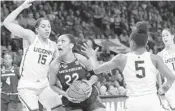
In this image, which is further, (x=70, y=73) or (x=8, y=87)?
(x=8, y=87)

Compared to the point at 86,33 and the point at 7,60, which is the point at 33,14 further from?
the point at 7,60

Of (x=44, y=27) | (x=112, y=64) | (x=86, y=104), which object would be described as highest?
(x=44, y=27)

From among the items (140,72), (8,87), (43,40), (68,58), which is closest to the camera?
(140,72)

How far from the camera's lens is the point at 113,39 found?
18.5 metres

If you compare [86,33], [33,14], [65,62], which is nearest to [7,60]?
[65,62]

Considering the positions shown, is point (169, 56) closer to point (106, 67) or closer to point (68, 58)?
point (68, 58)

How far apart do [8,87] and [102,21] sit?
31.2 ft

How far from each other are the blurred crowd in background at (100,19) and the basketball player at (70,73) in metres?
6.10

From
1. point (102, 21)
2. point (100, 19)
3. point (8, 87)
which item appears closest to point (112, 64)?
point (8, 87)

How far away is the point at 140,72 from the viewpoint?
5668mm

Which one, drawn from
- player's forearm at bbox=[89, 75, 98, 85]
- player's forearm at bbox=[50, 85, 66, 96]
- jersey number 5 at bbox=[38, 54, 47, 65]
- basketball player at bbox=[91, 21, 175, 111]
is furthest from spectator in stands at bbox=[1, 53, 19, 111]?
basketball player at bbox=[91, 21, 175, 111]

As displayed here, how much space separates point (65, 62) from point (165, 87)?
142 centimetres

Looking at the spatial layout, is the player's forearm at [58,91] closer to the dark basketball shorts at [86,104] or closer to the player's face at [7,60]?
the dark basketball shorts at [86,104]

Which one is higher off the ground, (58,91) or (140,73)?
(140,73)
